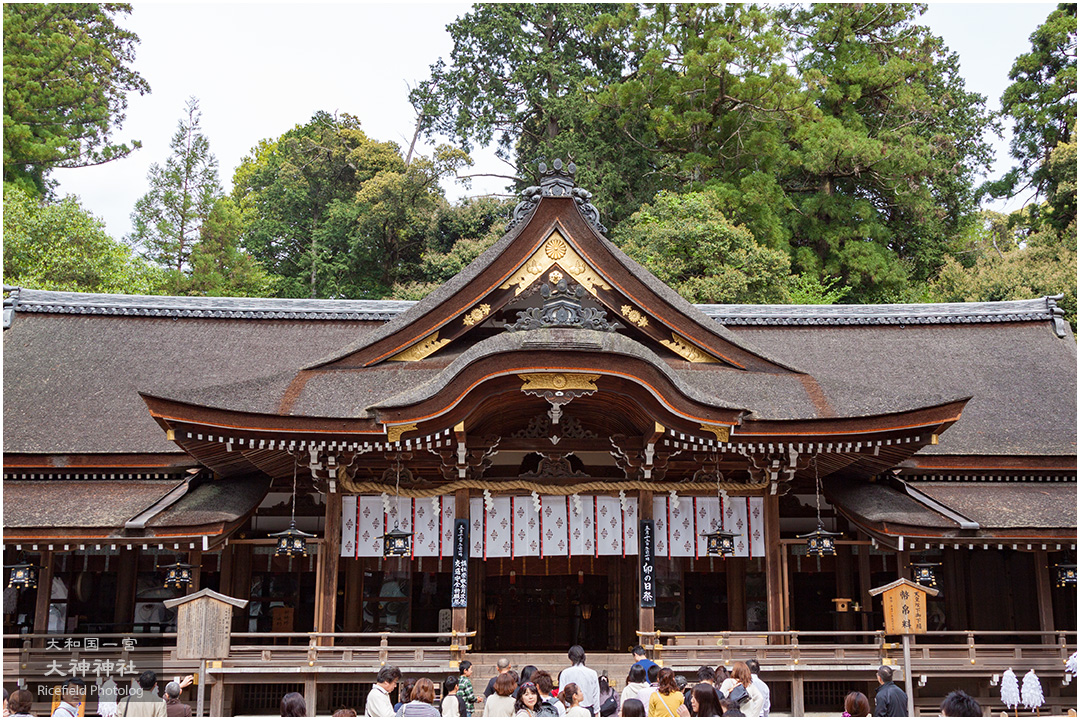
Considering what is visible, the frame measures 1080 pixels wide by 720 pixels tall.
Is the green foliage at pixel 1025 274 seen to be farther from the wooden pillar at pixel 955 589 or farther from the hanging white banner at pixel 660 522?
the hanging white banner at pixel 660 522

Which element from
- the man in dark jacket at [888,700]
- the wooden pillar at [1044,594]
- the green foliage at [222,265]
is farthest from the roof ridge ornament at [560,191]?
the green foliage at [222,265]

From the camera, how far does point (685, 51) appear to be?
3534 cm

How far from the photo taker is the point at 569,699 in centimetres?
691

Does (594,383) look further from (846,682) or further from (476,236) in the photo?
(476,236)

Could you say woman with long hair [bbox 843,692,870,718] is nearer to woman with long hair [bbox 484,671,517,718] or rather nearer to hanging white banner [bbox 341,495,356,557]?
Answer: woman with long hair [bbox 484,671,517,718]

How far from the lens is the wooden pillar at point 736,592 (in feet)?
44.2

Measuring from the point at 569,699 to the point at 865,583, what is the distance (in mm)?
8364

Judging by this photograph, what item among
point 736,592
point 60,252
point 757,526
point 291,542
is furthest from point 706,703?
point 60,252

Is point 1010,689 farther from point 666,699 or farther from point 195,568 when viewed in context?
point 195,568

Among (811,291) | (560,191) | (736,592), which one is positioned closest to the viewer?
(560,191)

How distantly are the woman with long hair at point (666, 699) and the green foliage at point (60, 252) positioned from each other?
91.4 feet

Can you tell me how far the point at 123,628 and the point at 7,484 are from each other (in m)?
2.80

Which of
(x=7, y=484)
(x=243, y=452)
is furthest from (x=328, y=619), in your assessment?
(x=7, y=484)

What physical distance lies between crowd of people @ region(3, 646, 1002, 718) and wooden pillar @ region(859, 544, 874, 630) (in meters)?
5.62
